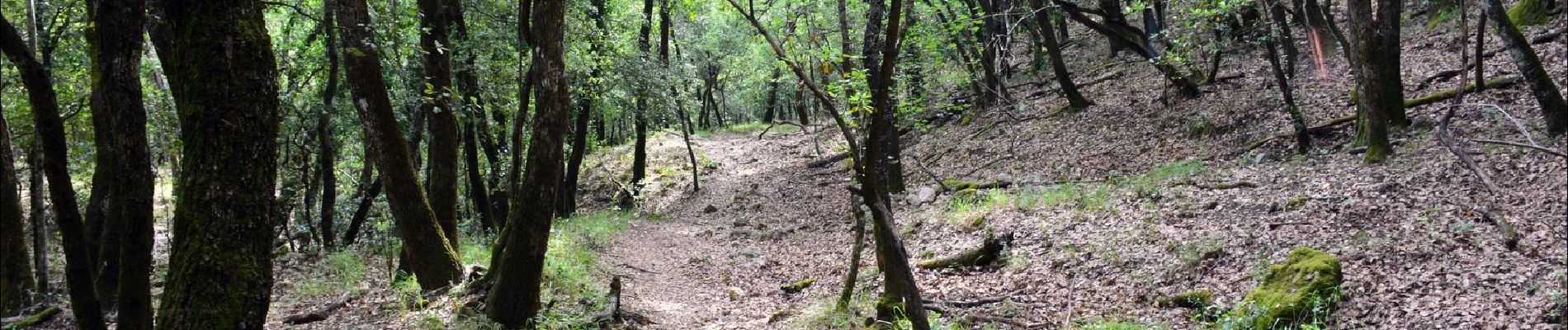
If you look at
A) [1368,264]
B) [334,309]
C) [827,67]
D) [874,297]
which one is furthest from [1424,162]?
[334,309]

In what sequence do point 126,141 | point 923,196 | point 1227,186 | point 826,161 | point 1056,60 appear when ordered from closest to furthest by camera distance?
point 126,141 < point 1227,186 < point 923,196 < point 1056,60 < point 826,161

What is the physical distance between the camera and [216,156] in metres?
4.07

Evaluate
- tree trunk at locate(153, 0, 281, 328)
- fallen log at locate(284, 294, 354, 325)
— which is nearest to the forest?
tree trunk at locate(153, 0, 281, 328)

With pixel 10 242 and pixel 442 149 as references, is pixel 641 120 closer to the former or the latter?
pixel 442 149

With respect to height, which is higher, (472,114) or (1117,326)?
(472,114)

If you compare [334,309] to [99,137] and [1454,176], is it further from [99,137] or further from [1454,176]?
[1454,176]

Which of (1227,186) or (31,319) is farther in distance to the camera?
(1227,186)

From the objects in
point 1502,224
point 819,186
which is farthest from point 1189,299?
point 819,186

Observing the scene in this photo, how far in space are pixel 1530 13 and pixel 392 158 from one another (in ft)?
52.2

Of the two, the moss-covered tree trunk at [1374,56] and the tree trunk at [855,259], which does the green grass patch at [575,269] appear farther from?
the moss-covered tree trunk at [1374,56]

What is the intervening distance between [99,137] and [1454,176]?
1163cm

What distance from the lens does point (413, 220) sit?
7887mm

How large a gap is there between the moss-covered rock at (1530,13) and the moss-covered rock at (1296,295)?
9.09m

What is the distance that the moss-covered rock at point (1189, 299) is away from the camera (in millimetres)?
6746
